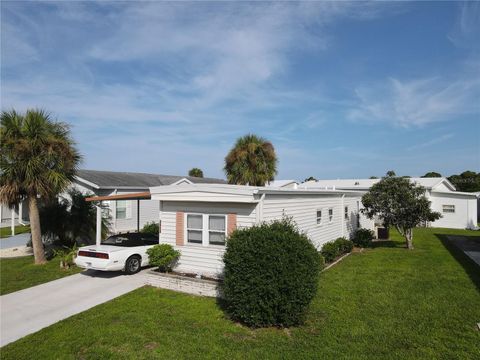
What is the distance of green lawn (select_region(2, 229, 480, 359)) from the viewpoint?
18.5 ft

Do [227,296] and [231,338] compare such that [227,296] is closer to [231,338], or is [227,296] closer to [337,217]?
[231,338]

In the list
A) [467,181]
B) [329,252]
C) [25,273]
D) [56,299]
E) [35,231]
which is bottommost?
[56,299]

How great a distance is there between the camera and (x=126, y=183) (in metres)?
21.8

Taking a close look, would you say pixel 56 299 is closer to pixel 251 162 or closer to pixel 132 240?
pixel 132 240

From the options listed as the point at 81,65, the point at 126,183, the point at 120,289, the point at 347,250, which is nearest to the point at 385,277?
the point at 347,250

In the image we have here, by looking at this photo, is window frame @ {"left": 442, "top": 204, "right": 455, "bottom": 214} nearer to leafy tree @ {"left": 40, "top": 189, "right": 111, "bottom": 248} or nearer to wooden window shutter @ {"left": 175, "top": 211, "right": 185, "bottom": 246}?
wooden window shutter @ {"left": 175, "top": 211, "right": 185, "bottom": 246}

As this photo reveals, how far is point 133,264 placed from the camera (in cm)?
1109

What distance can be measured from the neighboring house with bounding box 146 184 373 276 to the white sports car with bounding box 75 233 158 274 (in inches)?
46.6

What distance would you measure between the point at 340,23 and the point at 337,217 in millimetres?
8403

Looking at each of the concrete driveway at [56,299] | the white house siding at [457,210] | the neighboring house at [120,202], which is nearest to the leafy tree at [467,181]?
the white house siding at [457,210]

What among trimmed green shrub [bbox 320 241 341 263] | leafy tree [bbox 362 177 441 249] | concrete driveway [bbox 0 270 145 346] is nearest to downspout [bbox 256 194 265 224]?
concrete driveway [bbox 0 270 145 346]

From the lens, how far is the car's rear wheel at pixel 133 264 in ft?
35.7

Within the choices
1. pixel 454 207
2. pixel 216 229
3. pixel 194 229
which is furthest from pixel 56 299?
pixel 454 207

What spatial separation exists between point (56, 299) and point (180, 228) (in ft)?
12.7
